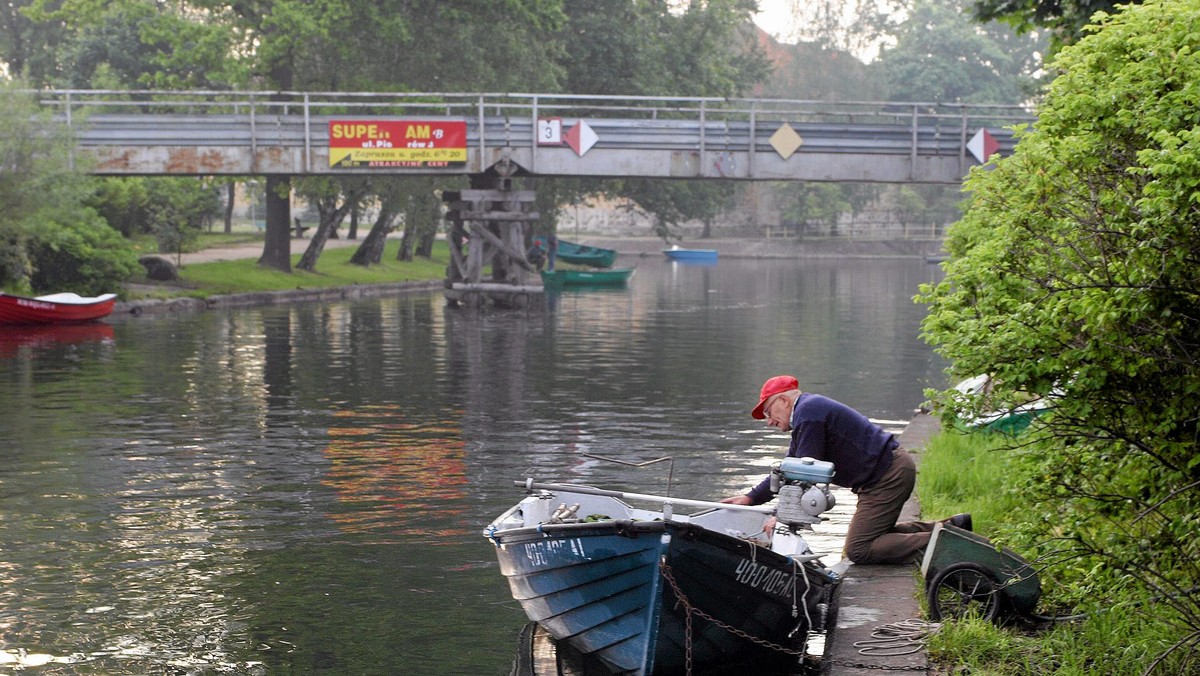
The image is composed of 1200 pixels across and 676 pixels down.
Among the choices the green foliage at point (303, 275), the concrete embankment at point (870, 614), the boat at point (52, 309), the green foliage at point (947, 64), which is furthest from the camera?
the green foliage at point (947, 64)

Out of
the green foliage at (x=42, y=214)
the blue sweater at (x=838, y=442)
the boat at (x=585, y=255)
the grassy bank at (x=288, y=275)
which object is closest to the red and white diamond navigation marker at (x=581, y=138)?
the grassy bank at (x=288, y=275)

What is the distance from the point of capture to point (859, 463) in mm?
9578

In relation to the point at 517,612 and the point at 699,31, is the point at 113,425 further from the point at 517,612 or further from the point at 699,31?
the point at 699,31

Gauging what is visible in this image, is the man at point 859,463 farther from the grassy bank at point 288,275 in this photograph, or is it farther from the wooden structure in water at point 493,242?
the grassy bank at point 288,275

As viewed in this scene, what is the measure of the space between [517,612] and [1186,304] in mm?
5188

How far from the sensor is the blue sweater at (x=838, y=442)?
9.23 m

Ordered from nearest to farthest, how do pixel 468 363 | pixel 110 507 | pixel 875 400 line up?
pixel 110 507, pixel 875 400, pixel 468 363

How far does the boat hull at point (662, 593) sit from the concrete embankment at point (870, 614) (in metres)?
0.29

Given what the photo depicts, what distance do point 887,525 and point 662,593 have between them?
7.60ft

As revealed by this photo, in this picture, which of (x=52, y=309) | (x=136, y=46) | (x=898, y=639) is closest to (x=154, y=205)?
(x=52, y=309)

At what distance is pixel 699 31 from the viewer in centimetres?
6197

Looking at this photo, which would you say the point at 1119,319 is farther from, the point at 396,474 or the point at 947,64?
the point at 947,64

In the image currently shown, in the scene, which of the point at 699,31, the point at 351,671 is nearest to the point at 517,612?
the point at 351,671

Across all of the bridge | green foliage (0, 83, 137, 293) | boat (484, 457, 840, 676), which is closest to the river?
boat (484, 457, 840, 676)
